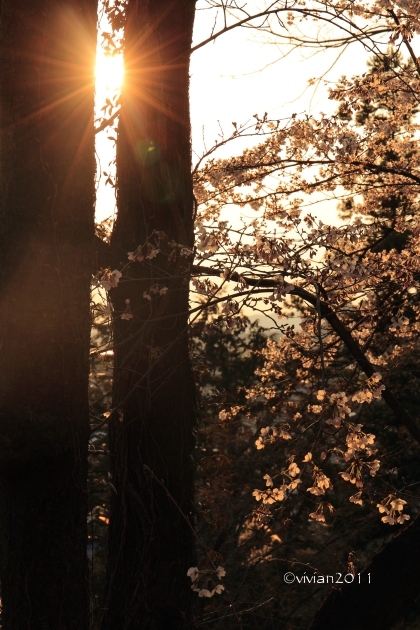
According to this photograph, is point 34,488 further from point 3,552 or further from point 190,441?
point 190,441

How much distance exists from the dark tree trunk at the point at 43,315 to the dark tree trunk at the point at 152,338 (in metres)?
1.46

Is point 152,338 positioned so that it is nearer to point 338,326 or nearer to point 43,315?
point 43,315

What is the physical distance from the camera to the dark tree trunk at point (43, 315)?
310 cm

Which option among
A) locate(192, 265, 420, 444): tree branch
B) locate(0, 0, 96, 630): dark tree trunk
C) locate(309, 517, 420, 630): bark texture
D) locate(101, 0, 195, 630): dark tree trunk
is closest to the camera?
locate(0, 0, 96, 630): dark tree trunk

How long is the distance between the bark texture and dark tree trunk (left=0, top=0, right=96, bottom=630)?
240 centimetres

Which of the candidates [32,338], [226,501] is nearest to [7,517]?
[32,338]

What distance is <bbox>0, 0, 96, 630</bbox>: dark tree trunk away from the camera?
3.10m

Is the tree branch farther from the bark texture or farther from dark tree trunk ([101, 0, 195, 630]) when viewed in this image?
the bark texture

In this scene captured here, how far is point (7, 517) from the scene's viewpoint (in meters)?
3.13

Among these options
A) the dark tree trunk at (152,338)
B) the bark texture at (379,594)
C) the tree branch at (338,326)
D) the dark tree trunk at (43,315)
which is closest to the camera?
the dark tree trunk at (43,315)

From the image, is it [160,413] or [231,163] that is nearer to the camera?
[160,413]

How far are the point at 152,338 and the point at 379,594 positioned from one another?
93.6 inches

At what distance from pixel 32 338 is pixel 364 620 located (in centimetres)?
325

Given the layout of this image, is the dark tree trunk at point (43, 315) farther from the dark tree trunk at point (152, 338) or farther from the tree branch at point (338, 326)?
the tree branch at point (338, 326)
